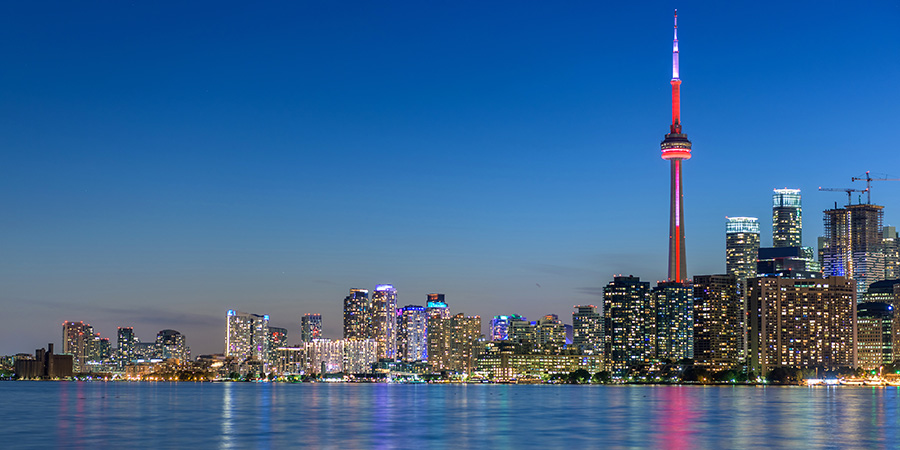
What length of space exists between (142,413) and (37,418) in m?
14.8

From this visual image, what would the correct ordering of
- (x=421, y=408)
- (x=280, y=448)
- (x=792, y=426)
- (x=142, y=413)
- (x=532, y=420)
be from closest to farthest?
(x=280, y=448), (x=792, y=426), (x=532, y=420), (x=142, y=413), (x=421, y=408)

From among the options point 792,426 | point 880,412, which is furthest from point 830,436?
point 880,412

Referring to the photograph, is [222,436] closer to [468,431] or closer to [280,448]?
[280,448]

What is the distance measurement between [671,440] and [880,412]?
5977 cm

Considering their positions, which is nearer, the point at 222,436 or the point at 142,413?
the point at 222,436

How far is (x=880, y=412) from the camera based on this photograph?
453 ft

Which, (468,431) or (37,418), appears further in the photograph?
(37,418)

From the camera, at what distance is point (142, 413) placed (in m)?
134

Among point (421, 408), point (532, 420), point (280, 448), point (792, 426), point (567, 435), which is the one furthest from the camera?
point (421, 408)

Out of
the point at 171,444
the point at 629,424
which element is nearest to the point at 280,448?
the point at 171,444

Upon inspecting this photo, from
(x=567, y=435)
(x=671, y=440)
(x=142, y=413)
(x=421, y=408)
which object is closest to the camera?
(x=671, y=440)

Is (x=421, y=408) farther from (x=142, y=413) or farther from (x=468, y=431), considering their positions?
(x=468, y=431)

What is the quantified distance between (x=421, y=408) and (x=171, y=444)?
66.7 m

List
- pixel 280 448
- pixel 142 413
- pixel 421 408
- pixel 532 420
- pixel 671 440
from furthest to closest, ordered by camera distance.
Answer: pixel 421 408 < pixel 142 413 < pixel 532 420 < pixel 671 440 < pixel 280 448
